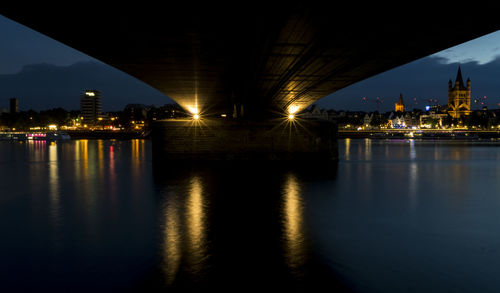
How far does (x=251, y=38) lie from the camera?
13719 mm

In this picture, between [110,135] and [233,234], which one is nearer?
[233,234]

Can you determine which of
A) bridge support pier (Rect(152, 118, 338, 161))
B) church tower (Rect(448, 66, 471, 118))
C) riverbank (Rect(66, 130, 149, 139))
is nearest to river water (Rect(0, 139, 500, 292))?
bridge support pier (Rect(152, 118, 338, 161))

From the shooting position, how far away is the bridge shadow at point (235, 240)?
709 centimetres

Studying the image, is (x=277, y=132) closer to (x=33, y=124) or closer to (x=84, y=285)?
(x=84, y=285)

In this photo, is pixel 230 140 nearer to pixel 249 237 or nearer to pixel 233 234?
pixel 233 234

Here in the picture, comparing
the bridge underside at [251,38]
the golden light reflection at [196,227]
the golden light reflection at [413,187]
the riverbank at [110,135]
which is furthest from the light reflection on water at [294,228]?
the riverbank at [110,135]

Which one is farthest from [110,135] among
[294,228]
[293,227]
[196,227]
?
[294,228]

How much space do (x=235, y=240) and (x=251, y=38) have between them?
7770 millimetres

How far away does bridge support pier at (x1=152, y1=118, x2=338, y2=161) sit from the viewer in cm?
3183

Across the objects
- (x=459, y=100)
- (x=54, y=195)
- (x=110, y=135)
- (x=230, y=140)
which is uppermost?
(x=459, y=100)

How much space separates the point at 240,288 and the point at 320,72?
15328mm

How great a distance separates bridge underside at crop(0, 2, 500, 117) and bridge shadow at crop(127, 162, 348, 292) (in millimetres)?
6501

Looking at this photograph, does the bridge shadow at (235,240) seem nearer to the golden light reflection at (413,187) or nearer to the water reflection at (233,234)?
the water reflection at (233,234)

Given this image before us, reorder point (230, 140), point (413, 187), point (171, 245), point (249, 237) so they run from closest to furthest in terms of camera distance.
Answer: point (171, 245), point (249, 237), point (413, 187), point (230, 140)
